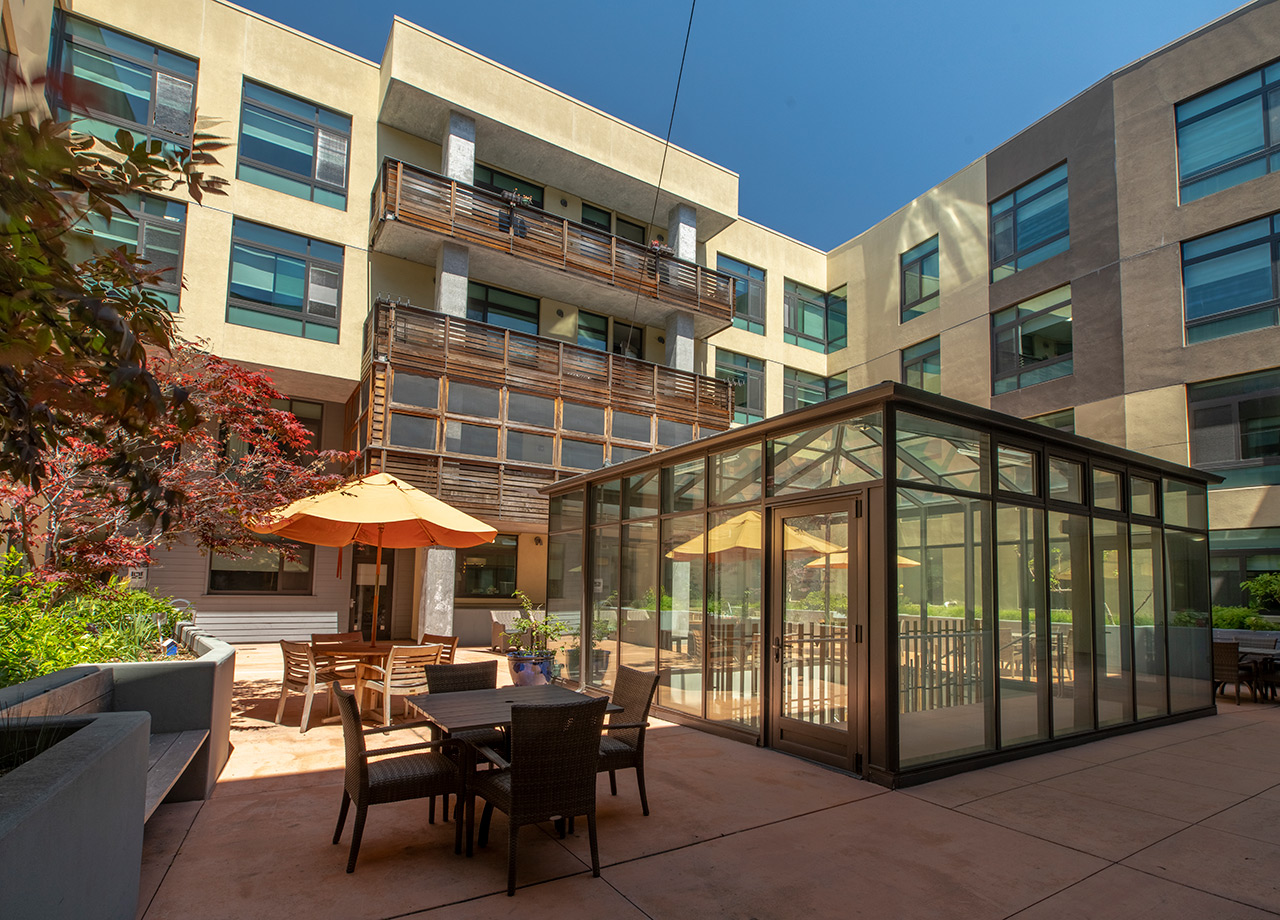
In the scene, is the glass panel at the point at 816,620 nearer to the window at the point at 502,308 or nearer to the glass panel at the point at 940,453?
the glass panel at the point at 940,453

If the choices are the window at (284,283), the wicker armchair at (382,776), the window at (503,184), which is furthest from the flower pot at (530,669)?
the window at (503,184)

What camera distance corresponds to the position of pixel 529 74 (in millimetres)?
16844

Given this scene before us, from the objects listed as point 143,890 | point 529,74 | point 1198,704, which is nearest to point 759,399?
point 529,74

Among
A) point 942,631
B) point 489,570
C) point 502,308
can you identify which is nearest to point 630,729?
point 942,631

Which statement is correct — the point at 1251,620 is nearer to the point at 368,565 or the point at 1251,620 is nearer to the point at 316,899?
the point at 316,899

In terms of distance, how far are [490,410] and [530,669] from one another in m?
6.85

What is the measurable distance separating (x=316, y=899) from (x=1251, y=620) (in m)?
15.0

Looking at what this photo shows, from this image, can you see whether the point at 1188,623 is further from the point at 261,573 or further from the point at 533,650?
the point at 261,573

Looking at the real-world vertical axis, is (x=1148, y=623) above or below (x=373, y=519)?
below

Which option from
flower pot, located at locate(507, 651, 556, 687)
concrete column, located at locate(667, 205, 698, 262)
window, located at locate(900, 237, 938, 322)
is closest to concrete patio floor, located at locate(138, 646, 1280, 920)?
flower pot, located at locate(507, 651, 556, 687)

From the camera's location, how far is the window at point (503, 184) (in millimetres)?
17375

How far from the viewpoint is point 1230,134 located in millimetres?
14172

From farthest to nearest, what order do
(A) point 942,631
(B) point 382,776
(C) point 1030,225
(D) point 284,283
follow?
(C) point 1030,225, (D) point 284,283, (A) point 942,631, (B) point 382,776

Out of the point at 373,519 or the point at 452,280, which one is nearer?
the point at 373,519
